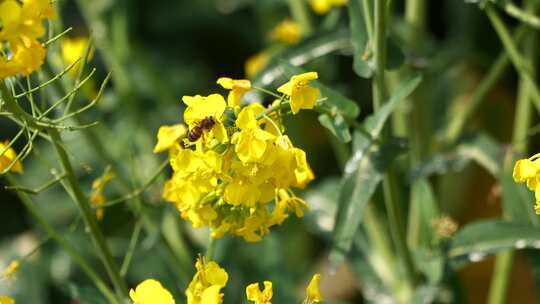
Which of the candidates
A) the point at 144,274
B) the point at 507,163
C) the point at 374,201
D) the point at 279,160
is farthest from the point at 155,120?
the point at 279,160

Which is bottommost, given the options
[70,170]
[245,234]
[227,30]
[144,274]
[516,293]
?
[516,293]

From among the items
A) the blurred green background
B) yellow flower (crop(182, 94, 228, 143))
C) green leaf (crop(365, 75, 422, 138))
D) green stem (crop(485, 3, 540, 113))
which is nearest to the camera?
yellow flower (crop(182, 94, 228, 143))

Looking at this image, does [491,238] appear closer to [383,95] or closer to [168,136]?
[383,95]

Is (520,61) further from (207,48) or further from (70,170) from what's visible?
(207,48)

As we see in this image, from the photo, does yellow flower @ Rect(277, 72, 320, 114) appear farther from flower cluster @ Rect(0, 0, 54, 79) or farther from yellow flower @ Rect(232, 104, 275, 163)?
flower cluster @ Rect(0, 0, 54, 79)

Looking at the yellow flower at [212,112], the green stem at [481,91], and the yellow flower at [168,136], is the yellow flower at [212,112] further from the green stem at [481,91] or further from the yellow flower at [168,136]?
the green stem at [481,91]

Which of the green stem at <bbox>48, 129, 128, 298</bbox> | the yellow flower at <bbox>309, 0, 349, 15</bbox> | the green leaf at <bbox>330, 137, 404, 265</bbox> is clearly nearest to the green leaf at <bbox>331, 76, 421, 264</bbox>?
the green leaf at <bbox>330, 137, 404, 265</bbox>
